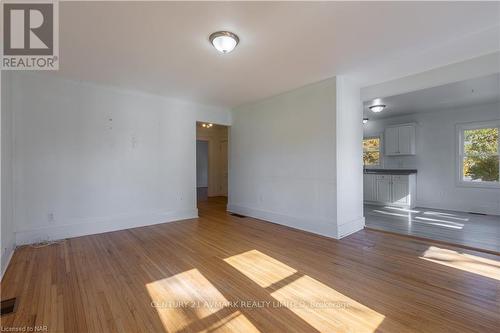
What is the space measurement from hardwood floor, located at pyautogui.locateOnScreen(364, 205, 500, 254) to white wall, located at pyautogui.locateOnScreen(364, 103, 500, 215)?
0.34 m

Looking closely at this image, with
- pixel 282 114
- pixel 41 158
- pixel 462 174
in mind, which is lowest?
pixel 462 174

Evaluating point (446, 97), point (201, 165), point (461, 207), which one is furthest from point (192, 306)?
point (201, 165)

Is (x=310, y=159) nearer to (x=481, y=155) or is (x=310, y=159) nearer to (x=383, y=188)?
(x=383, y=188)

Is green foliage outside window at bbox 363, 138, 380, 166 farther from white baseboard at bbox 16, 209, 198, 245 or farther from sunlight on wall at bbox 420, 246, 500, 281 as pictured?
white baseboard at bbox 16, 209, 198, 245

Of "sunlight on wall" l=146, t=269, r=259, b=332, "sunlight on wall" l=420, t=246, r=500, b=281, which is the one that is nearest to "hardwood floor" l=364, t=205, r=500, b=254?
"sunlight on wall" l=420, t=246, r=500, b=281

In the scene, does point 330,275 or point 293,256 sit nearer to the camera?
point 330,275

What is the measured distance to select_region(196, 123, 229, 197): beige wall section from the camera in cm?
876

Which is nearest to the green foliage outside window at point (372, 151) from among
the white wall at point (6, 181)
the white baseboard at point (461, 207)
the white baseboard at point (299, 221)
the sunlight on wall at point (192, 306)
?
the white baseboard at point (461, 207)

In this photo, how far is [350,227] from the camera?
3.91 meters

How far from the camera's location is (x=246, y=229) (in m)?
4.28

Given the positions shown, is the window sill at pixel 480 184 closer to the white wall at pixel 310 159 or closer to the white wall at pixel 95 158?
the white wall at pixel 310 159

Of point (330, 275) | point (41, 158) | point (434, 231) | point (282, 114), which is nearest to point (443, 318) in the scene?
point (330, 275)

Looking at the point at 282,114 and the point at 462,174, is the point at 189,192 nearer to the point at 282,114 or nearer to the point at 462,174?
the point at 282,114

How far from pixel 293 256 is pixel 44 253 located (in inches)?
132
